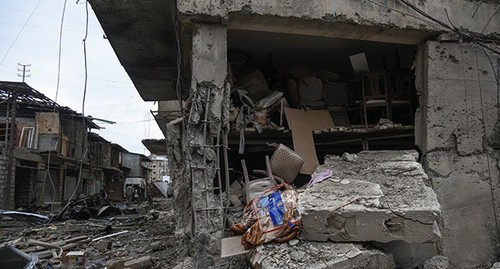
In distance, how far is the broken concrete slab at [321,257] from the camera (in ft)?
11.1

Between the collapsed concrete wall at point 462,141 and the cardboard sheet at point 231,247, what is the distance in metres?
3.02

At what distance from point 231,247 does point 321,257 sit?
1151 millimetres

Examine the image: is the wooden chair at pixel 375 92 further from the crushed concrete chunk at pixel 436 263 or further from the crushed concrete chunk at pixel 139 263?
the crushed concrete chunk at pixel 139 263

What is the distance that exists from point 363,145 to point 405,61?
230 centimetres

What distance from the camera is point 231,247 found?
4.12m

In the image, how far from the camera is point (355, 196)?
393 cm

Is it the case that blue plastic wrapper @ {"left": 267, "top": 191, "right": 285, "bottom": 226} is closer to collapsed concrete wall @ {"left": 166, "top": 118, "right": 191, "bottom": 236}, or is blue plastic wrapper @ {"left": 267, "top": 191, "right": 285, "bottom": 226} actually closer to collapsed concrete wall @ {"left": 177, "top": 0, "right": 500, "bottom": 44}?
collapsed concrete wall @ {"left": 166, "top": 118, "right": 191, "bottom": 236}

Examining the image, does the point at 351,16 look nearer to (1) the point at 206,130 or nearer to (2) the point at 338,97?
(2) the point at 338,97

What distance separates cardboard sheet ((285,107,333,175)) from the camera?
19.4ft

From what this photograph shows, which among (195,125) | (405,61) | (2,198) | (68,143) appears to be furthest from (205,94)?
(68,143)

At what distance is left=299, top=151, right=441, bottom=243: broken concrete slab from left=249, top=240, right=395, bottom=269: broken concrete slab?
0.16m

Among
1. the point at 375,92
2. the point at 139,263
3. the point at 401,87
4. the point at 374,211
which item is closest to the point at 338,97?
the point at 375,92

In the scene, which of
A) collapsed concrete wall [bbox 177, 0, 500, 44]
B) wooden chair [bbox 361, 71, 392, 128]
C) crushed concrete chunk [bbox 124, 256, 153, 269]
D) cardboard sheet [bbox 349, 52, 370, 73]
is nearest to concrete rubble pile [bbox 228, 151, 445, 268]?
crushed concrete chunk [bbox 124, 256, 153, 269]

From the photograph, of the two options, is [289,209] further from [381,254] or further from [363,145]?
[363,145]
